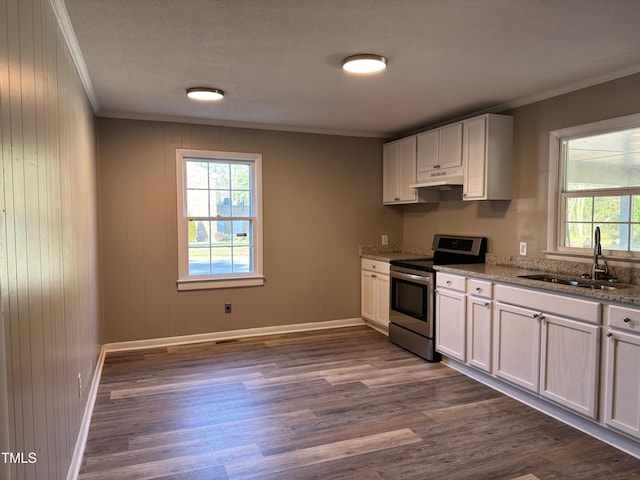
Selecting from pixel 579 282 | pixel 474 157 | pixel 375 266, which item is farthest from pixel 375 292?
pixel 579 282

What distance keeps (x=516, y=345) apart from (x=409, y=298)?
4.30 feet

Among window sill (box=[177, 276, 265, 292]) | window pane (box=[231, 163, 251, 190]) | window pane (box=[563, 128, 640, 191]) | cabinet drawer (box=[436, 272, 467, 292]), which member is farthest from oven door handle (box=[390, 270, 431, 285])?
window pane (box=[231, 163, 251, 190])

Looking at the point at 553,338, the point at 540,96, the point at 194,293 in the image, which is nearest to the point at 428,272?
the point at 553,338

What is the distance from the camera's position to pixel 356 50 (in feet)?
8.79

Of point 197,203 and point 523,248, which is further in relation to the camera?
point 197,203

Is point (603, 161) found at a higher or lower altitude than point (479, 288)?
higher

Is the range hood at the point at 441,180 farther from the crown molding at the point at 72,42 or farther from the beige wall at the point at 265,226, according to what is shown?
the crown molding at the point at 72,42

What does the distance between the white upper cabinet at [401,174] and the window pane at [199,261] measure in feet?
7.35

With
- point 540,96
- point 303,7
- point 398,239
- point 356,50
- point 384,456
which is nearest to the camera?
point 303,7

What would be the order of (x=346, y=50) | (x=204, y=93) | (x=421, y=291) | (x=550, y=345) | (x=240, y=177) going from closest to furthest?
(x=346, y=50)
(x=550, y=345)
(x=204, y=93)
(x=421, y=291)
(x=240, y=177)

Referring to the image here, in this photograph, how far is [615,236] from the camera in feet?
10.3

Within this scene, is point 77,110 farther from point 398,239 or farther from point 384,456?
point 398,239

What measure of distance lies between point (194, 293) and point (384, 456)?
9.39 ft

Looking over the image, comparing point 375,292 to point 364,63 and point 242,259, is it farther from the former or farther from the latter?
point 364,63
